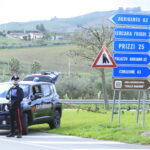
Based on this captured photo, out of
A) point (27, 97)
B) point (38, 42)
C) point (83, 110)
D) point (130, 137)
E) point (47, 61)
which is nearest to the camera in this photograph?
point (130, 137)

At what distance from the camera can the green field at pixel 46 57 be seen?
96.3 m

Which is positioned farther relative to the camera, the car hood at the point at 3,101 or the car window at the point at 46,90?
the car window at the point at 46,90

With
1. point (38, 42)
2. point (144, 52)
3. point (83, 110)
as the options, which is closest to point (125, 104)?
point (83, 110)

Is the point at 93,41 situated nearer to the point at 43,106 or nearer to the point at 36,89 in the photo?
the point at 36,89

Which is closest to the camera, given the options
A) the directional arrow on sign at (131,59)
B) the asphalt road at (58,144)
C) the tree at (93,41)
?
the asphalt road at (58,144)

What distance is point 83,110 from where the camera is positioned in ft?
110

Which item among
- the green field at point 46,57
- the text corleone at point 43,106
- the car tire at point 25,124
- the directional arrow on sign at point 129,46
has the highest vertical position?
the directional arrow on sign at point 129,46

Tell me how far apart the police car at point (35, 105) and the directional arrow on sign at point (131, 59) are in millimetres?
2680

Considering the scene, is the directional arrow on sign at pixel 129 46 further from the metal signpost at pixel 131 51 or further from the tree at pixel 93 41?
the tree at pixel 93 41

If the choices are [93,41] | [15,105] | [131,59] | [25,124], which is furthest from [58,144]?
[93,41]

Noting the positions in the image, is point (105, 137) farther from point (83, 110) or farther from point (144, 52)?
point (83, 110)

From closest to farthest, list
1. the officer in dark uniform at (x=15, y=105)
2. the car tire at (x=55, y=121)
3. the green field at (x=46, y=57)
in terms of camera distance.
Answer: the officer in dark uniform at (x=15, y=105) < the car tire at (x=55, y=121) < the green field at (x=46, y=57)

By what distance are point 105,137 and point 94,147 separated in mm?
1973

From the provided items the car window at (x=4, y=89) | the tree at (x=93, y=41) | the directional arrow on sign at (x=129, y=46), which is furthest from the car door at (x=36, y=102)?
the tree at (x=93, y=41)
